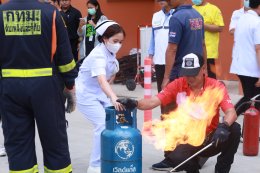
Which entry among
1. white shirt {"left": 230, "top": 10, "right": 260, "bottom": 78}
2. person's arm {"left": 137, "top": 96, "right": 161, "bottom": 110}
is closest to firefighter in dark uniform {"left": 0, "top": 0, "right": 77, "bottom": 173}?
person's arm {"left": 137, "top": 96, "right": 161, "bottom": 110}

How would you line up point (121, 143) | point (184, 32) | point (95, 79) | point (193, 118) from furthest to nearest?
1. point (184, 32)
2. point (95, 79)
3. point (193, 118)
4. point (121, 143)

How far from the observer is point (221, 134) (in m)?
5.19

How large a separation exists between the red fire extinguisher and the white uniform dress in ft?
5.60

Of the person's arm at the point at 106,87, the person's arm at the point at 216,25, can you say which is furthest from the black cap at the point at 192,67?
the person's arm at the point at 216,25

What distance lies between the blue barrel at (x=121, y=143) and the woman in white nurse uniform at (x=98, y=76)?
0.72m

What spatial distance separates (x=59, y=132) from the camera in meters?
4.84

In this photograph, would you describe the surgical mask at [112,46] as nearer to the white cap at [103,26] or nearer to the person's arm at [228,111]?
the white cap at [103,26]

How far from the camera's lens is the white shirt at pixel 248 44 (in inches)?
293

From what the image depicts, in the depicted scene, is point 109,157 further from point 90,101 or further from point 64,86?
point 90,101

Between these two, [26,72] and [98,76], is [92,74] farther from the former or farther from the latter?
[26,72]

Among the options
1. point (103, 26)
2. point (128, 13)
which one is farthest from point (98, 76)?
point (128, 13)

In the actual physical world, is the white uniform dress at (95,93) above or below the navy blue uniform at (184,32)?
below

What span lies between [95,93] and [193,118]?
3.29ft

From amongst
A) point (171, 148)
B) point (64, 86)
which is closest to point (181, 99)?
point (171, 148)
